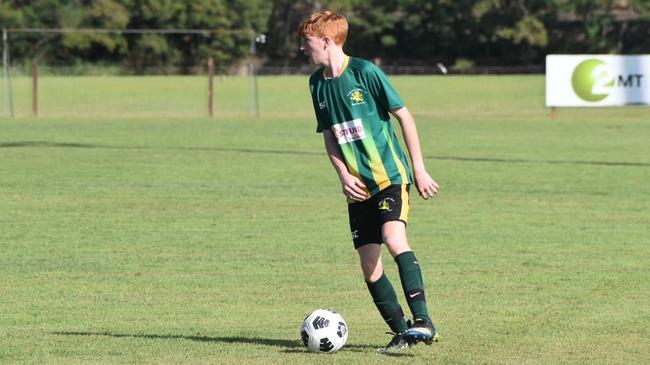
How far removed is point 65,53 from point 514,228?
4789cm

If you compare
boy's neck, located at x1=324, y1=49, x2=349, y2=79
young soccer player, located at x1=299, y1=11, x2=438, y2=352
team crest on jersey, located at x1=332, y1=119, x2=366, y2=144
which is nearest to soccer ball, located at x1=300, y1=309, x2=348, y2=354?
young soccer player, located at x1=299, y1=11, x2=438, y2=352

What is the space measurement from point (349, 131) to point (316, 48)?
50 cm

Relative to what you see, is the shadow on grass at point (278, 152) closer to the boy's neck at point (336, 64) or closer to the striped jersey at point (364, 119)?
the striped jersey at point (364, 119)

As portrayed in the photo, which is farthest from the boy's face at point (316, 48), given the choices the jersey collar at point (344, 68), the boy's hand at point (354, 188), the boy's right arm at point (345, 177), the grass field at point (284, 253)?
the grass field at point (284, 253)

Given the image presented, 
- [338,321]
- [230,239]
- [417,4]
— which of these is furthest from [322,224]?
[417,4]

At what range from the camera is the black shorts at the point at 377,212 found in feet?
23.1

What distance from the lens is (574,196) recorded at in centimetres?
1672

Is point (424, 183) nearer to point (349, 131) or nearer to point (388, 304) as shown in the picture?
point (349, 131)

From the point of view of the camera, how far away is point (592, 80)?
31016 mm

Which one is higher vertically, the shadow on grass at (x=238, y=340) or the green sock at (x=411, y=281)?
the green sock at (x=411, y=281)

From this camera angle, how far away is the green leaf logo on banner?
30766mm

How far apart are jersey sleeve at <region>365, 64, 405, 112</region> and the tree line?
66.5 m

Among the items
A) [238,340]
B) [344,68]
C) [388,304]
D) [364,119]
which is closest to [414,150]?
[364,119]

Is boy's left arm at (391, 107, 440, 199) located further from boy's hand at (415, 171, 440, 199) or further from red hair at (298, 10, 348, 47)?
red hair at (298, 10, 348, 47)
